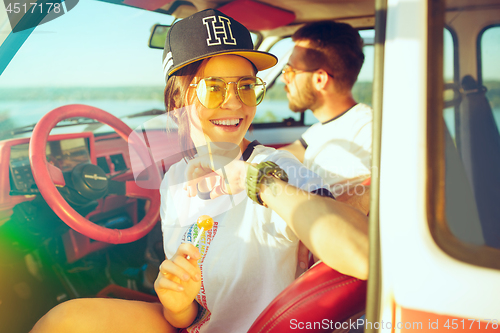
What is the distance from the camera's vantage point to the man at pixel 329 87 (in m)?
2.10

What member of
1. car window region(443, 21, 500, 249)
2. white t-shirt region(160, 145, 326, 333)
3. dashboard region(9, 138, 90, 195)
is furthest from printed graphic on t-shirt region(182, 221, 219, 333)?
dashboard region(9, 138, 90, 195)

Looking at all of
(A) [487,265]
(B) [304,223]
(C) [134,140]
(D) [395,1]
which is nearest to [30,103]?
(C) [134,140]

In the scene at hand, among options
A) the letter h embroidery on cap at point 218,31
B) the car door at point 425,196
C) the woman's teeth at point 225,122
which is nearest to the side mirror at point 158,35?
the letter h embroidery on cap at point 218,31

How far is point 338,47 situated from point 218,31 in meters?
1.40

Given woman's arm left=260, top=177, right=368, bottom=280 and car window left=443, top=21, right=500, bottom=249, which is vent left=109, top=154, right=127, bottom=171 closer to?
woman's arm left=260, top=177, right=368, bottom=280

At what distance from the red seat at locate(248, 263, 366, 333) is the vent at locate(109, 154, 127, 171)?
146cm

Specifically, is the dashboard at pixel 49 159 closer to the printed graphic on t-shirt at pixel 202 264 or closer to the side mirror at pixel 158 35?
the side mirror at pixel 158 35

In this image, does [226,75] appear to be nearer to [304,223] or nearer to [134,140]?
[304,223]

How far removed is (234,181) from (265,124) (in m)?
2.10

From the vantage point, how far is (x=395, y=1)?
2.17 ft

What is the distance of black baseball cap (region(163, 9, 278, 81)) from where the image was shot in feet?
3.66

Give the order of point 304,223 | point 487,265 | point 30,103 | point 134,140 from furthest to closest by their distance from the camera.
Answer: point 134,140 < point 30,103 < point 304,223 < point 487,265

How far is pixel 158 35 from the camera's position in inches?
72.5

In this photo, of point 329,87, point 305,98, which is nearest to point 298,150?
point 305,98
